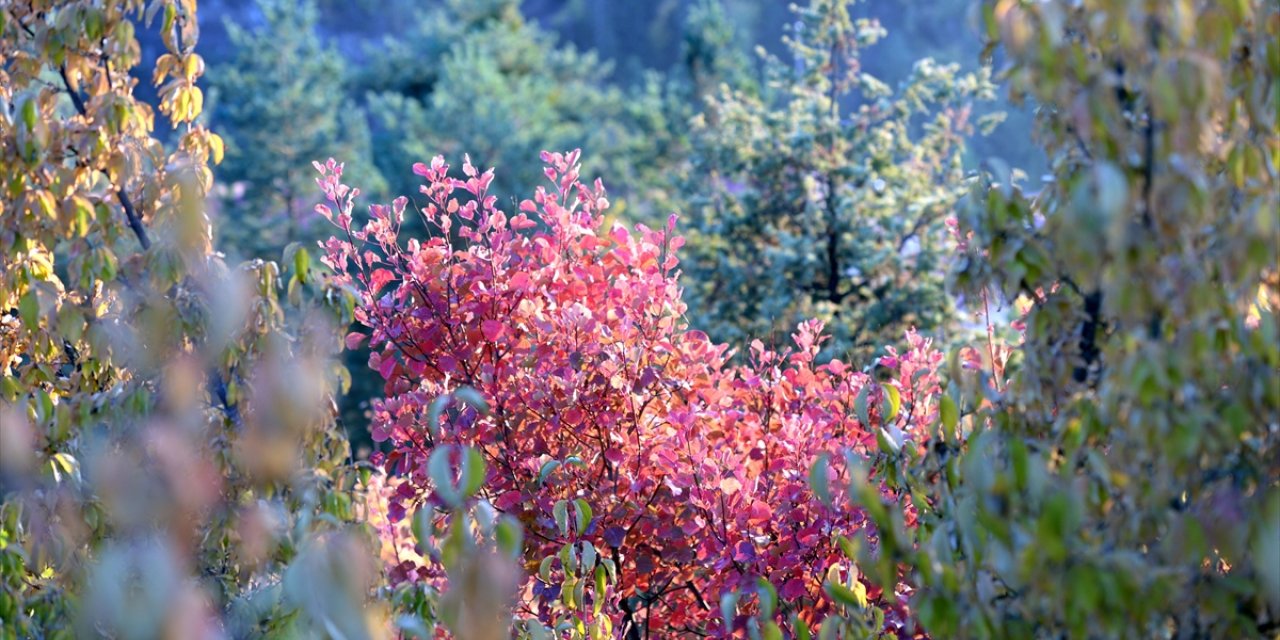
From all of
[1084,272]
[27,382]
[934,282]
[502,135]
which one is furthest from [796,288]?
[502,135]

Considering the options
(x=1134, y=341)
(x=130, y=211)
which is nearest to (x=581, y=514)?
(x=130, y=211)

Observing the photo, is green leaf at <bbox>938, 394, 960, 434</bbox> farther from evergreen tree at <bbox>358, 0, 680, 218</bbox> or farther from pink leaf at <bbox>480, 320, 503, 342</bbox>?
evergreen tree at <bbox>358, 0, 680, 218</bbox>

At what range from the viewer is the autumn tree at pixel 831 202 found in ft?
26.8

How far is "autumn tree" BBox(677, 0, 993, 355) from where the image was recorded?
817 cm

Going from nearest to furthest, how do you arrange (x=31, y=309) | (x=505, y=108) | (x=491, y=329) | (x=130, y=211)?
(x=31, y=309) < (x=130, y=211) < (x=491, y=329) < (x=505, y=108)

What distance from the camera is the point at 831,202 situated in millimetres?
8391

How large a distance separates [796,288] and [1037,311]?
6475mm

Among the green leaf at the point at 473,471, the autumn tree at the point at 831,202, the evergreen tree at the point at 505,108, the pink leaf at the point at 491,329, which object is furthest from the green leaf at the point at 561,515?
the evergreen tree at the point at 505,108

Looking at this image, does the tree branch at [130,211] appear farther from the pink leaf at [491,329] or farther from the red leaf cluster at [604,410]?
the pink leaf at [491,329]

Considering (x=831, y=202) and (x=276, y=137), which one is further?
(x=276, y=137)

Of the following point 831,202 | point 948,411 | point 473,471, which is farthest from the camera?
point 831,202

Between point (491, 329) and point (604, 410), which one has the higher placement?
point (491, 329)

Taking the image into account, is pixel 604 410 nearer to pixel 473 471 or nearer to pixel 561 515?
pixel 561 515

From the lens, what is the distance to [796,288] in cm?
841
